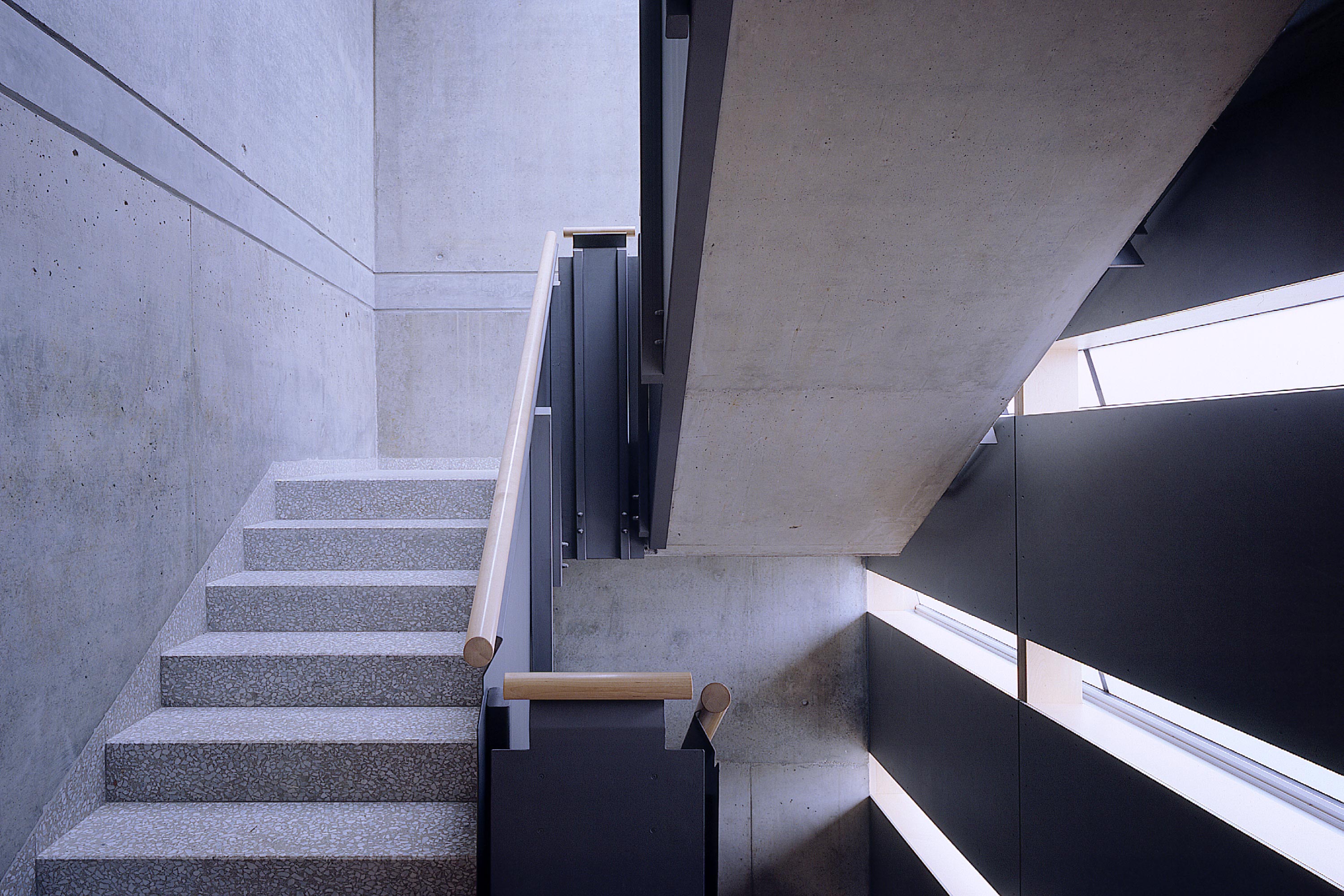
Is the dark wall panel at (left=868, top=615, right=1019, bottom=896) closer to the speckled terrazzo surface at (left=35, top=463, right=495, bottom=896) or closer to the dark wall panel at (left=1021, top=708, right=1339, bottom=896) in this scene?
the dark wall panel at (left=1021, top=708, right=1339, bottom=896)

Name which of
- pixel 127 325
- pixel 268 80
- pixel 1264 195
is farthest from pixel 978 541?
pixel 268 80

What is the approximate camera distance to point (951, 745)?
3.44 meters

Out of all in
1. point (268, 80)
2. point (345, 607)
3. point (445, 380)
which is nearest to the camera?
point (345, 607)

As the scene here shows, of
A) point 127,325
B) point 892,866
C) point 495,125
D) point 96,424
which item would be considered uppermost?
point 495,125

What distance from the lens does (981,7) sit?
157 cm

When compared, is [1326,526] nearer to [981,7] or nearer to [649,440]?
[981,7]

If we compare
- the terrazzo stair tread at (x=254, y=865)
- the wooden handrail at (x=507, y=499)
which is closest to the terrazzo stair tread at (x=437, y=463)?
the wooden handrail at (x=507, y=499)

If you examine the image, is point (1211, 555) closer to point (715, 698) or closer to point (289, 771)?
point (715, 698)

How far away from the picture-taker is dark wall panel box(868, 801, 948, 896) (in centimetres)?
363

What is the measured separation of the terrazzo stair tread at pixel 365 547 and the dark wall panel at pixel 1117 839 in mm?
2280

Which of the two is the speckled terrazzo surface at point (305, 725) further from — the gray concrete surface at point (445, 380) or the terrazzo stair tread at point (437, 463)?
the gray concrete surface at point (445, 380)

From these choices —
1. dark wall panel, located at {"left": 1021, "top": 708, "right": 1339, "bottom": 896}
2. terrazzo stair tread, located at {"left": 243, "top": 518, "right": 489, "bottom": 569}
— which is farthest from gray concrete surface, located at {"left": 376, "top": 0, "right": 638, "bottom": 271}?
dark wall panel, located at {"left": 1021, "top": 708, "right": 1339, "bottom": 896}

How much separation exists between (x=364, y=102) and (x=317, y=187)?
1.09 m

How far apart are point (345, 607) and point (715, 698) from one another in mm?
1753
